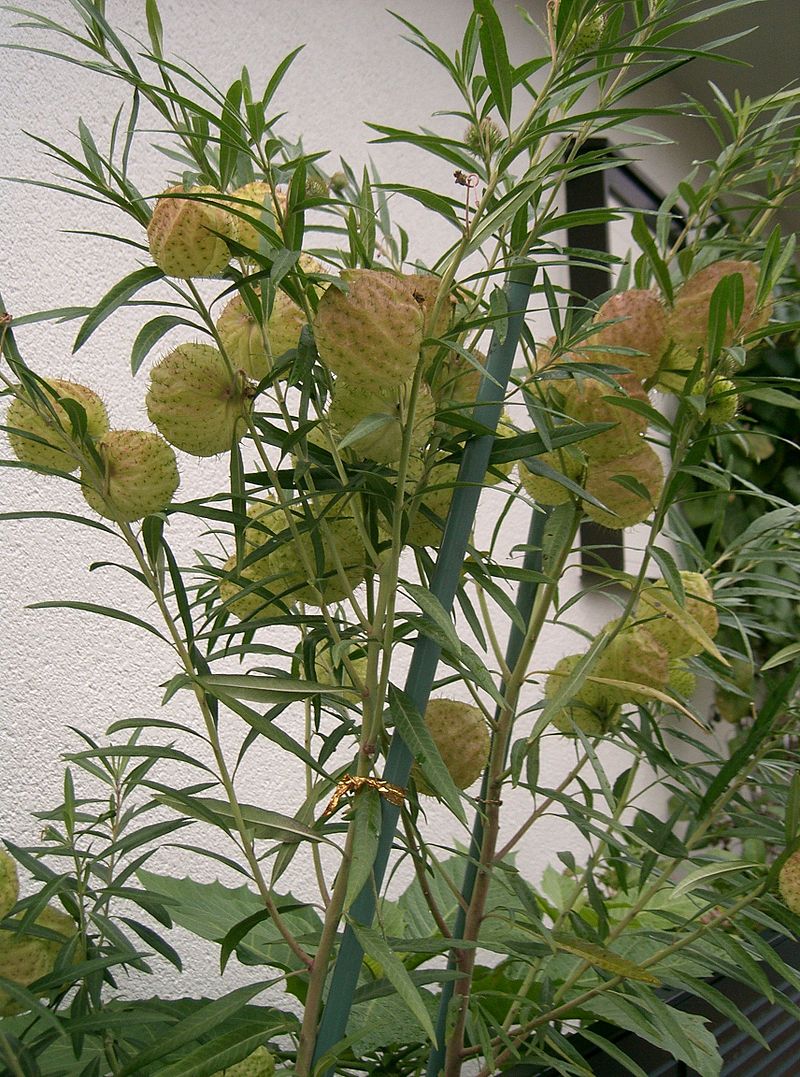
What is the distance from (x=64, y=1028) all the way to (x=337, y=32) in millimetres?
1244

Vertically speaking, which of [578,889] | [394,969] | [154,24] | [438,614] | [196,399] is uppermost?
[154,24]

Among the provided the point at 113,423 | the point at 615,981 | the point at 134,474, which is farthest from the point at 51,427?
the point at 113,423

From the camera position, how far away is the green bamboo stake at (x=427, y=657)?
1.26 feet

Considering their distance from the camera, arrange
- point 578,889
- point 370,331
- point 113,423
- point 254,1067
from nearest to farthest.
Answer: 1. point 370,331
2. point 254,1067
3. point 578,889
4. point 113,423

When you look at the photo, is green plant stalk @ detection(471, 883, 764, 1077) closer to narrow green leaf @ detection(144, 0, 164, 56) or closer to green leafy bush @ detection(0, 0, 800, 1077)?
green leafy bush @ detection(0, 0, 800, 1077)

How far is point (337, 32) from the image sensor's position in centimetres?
128

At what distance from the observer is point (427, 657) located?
40 cm

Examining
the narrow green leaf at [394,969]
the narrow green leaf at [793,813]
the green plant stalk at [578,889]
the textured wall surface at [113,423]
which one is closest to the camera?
the narrow green leaf at [394,969]

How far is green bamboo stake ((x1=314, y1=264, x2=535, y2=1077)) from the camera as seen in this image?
385 millimetres

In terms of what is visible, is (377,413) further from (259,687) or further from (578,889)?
Answer: (578,889)

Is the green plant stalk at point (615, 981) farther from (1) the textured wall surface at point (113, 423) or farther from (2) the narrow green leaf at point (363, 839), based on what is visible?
(1) the textured wall surface at point (113, 423)

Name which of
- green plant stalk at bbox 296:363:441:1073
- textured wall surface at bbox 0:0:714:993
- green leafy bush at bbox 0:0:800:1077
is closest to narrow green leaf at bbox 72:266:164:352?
green leafy bush at bbox 0:0:800:1077

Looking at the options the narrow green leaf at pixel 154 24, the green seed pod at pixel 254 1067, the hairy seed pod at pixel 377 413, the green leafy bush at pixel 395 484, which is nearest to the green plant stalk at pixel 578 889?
the green leafy bush at pixel 395 484

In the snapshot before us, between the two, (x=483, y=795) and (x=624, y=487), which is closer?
(x=624, y=487)
